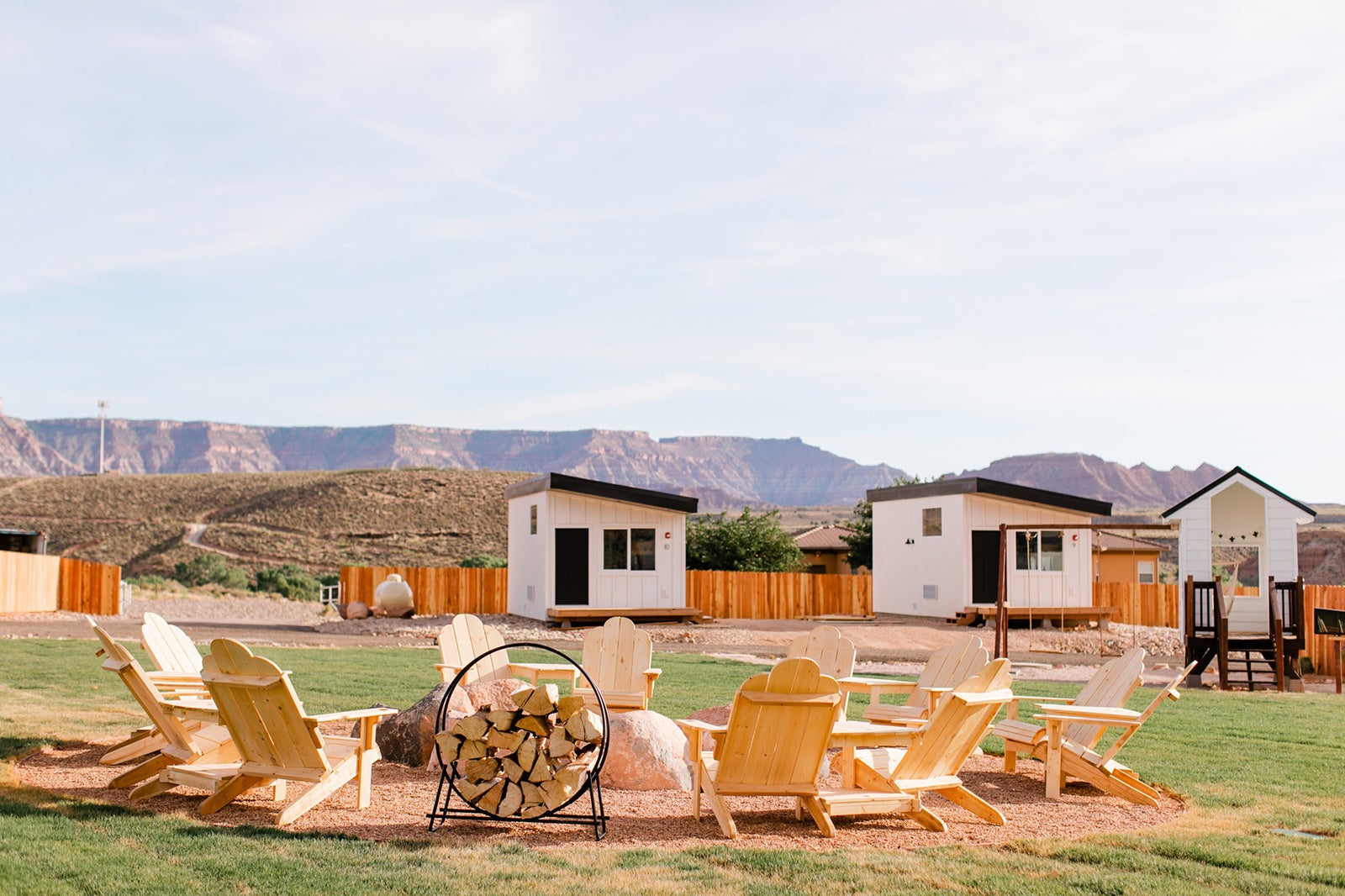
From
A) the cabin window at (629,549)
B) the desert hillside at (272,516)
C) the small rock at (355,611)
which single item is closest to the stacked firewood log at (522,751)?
the cabin window at (629,549)

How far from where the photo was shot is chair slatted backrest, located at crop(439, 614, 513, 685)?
29.3 feet

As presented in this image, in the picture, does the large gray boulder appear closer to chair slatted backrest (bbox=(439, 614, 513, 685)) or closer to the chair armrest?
chair slatted backrest (bbox=(439, 614, 513, 685))

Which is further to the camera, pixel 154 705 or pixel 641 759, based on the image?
pixel 641 759

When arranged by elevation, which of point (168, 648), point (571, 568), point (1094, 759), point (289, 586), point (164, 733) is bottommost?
point (289, 586)

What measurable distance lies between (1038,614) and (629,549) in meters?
8.59

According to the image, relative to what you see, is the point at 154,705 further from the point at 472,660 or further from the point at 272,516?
the point at 272,516

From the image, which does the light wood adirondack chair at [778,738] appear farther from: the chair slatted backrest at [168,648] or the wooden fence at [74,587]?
the wooden fence at [74,587]

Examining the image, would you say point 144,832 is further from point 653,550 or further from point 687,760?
point 653,550

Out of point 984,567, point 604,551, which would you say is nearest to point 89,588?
point 604,551

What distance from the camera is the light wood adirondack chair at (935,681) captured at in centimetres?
795

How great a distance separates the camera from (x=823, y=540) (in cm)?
4781

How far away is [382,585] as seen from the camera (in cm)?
2642

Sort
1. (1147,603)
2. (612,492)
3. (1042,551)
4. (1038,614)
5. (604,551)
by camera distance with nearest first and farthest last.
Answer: (612,492)
(604,551)
(1038,614)
(1042,551)
(1147,603)

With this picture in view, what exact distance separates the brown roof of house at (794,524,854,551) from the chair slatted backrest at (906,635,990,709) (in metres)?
35.7
